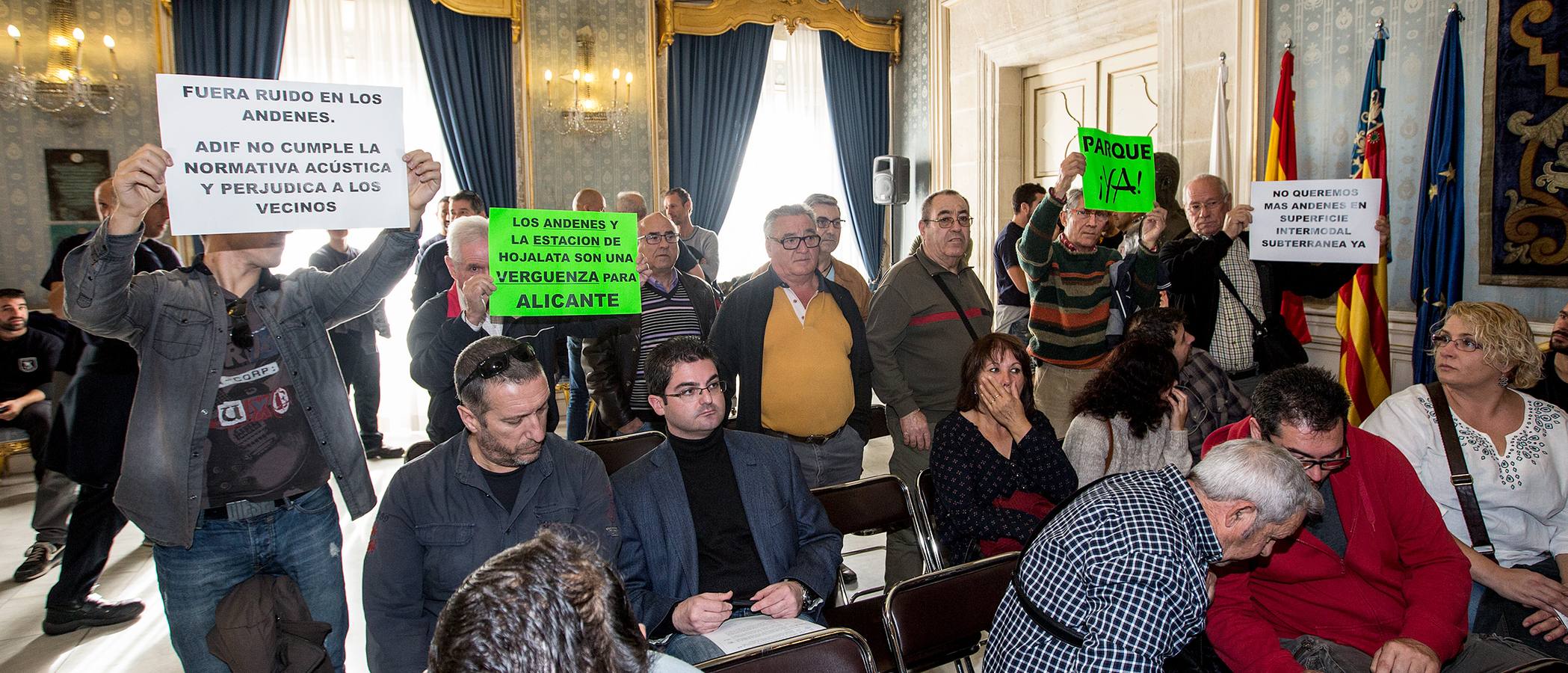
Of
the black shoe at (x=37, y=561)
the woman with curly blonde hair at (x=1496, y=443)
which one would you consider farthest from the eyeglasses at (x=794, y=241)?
the black shoe at (x=37, y=561)

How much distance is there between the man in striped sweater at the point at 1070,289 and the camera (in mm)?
3598

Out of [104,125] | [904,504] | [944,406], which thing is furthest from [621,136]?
[904,504]

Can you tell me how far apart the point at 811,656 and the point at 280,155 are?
1.54 m

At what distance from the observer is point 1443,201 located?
12.9 ft

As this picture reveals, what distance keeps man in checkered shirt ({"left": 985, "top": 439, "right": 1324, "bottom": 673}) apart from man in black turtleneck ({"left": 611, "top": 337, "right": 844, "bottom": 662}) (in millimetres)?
557

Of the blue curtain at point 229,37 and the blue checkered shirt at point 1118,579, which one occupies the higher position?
the blue curtain at point 229,37

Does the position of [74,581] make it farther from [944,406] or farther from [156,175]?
[944,406]

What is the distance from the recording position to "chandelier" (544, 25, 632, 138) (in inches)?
288

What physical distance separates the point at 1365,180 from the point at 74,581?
5.22 meters

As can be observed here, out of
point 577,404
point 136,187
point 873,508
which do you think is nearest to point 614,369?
point 577,404

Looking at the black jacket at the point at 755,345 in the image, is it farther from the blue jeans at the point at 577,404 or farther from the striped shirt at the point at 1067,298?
the blue jeans at the point at 577,404

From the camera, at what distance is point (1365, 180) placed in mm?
3568

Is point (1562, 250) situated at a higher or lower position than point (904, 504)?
higher

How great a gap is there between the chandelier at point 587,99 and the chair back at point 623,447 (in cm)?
479
